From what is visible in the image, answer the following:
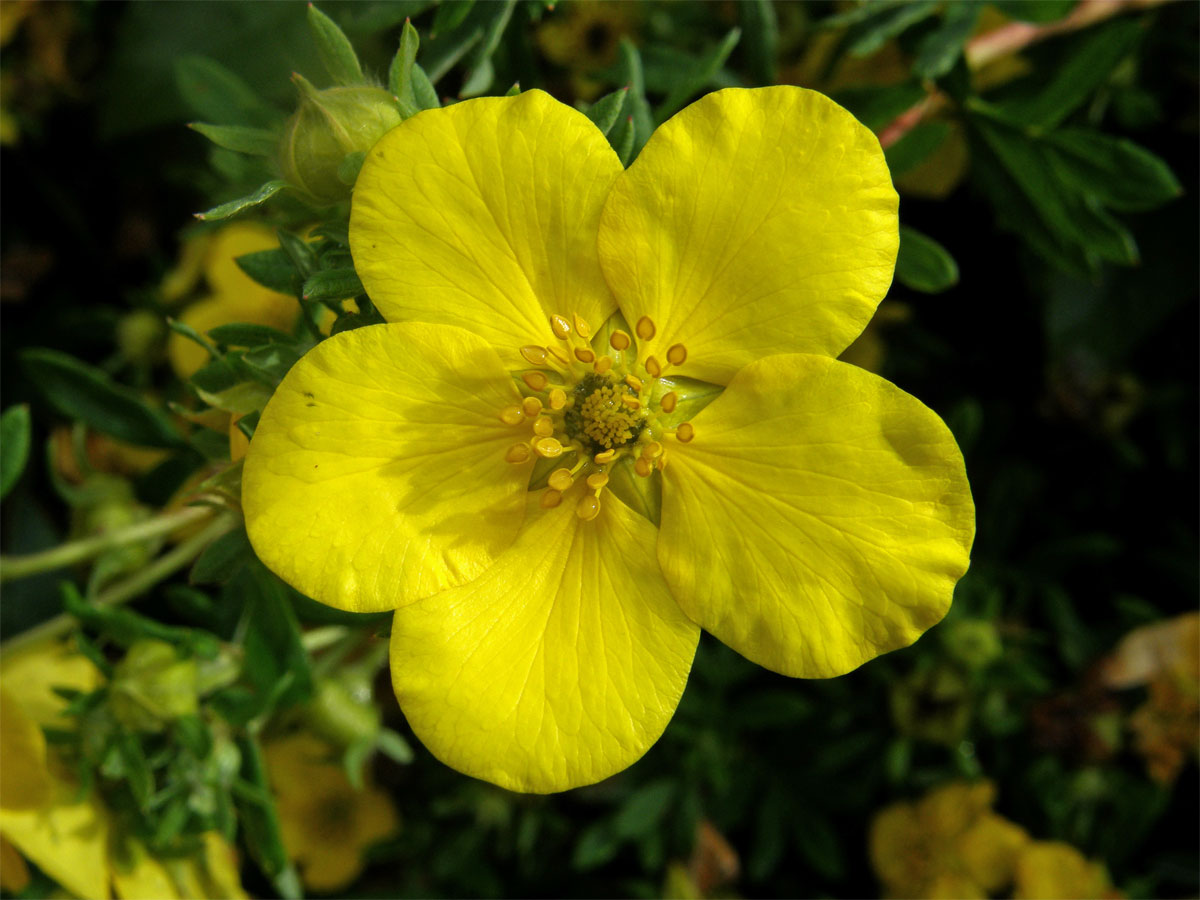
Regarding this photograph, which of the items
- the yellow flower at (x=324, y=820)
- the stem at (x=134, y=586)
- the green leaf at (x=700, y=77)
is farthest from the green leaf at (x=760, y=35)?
the yellow flower at (x=324, y=820)

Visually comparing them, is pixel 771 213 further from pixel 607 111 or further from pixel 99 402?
pixel 99 402

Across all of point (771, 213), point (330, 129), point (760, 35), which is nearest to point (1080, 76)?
point (760, 35)

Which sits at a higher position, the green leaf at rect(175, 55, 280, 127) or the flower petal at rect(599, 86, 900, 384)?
the flower petal at rect(599, 86, 900, 384)

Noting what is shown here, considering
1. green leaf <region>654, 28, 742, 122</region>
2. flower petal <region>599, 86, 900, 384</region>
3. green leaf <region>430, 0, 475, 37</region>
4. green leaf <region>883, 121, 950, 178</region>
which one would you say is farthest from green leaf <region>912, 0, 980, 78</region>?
green leaf <region>430, 0, 475, 37</region>

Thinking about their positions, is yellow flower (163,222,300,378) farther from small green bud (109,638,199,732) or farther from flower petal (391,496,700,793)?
flower petal (391,496,700,793)

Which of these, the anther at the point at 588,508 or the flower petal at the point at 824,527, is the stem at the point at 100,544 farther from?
the flower petal at the point at 824,527

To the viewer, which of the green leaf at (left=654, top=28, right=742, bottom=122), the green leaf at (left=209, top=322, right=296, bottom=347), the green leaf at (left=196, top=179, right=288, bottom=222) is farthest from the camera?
the green leaf at (left=654, top=28, right=742, bottom=122)
